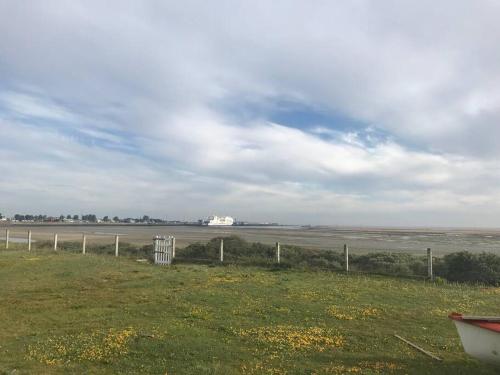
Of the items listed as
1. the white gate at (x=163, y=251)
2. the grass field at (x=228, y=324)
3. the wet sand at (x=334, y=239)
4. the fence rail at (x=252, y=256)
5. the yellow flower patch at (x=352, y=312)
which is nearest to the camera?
the grass field at (x=228, y=324)

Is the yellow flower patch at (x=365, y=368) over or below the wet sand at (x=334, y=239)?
below

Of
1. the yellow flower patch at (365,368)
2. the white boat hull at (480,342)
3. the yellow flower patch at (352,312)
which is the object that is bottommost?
the yellow flower patch at (365,368)

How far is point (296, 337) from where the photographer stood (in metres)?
8.98

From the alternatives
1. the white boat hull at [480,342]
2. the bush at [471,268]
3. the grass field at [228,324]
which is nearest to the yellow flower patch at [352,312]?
the grass field at [228,324]

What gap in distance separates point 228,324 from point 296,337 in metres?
1.70

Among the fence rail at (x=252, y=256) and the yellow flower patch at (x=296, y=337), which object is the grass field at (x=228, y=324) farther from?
the fence rail at (x=252, y=256)

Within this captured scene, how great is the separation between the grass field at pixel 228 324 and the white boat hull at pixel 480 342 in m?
0.28

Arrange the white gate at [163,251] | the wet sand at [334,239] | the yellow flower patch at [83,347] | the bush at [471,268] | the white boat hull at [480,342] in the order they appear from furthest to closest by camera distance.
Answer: the wet sand at [334,239] → the white gate at [163,251] → the bush at [471,268] → the yellow flower patch at [83,347] → the white boat hull at [480,342]

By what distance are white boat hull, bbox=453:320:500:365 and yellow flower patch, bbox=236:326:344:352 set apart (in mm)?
2085

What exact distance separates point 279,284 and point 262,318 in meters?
6.03

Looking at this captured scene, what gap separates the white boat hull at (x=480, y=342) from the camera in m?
6.92

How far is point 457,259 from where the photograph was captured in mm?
22141

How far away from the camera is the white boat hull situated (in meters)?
6.92

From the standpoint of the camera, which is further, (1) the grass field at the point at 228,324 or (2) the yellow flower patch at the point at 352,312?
(2) the yellow flower patch at the point at 352,312
